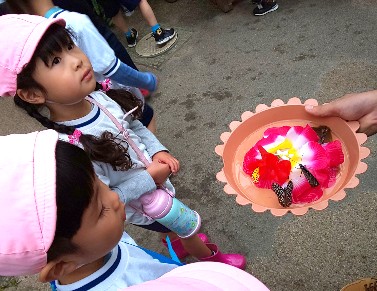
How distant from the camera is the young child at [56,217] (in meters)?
1.00

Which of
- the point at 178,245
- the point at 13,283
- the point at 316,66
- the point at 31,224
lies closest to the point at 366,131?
the point at 178,245

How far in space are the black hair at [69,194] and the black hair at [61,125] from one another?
17.7 inches

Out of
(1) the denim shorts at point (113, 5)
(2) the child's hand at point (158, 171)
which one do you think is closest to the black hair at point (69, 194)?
(2) the child's hand at point (158, 171)

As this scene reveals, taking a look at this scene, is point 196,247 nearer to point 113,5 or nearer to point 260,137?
point 260,137

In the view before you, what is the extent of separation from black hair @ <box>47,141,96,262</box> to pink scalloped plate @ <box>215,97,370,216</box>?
560 mm

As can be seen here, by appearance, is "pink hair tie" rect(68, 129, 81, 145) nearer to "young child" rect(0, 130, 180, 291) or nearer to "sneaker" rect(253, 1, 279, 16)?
"young child" rect(0, 130, 180, 291)

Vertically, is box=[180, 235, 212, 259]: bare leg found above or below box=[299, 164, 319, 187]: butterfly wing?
below

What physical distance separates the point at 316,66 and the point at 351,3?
88 centimetres

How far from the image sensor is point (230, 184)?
1615 millimetres

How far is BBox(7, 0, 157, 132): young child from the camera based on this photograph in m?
2.14

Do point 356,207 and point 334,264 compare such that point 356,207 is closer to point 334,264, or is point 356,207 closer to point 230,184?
point 334,264

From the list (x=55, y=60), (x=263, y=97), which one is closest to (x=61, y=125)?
(x=55, y=60)

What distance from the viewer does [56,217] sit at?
1.04 m

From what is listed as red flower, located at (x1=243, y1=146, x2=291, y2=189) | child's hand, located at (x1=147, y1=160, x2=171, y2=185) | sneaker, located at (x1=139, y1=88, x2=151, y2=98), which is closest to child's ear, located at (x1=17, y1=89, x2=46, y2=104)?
child's hand, located at (x1=147, y1=160, x2=171, y2=185)
